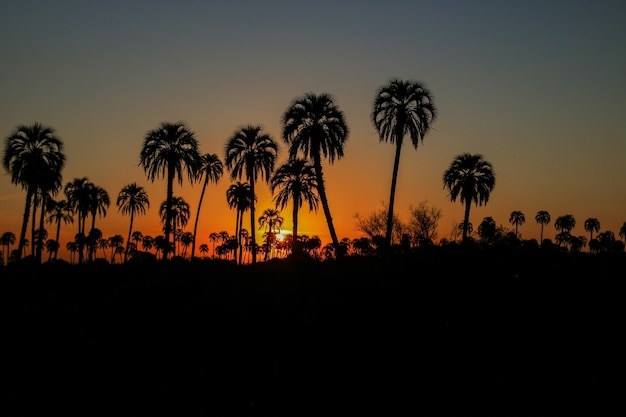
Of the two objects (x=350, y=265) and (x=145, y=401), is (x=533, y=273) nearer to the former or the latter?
(x=350, y=265)

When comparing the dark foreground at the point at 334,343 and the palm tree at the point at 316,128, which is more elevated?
the palm tree at the point at 316,128

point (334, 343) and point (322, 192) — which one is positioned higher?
point (322, 192)

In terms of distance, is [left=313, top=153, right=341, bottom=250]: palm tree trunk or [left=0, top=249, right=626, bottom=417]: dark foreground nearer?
[left=0, top=249, right=626, bottom=417]: dark foreground

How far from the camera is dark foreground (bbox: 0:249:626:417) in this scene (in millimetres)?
19094

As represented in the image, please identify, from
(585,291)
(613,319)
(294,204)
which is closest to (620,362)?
(613,319)

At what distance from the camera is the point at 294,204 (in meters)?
58.2

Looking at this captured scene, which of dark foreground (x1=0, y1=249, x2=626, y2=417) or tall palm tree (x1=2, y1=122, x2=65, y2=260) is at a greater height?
tall palm tree (x1=2, y1=122, x2=65, y2=260)

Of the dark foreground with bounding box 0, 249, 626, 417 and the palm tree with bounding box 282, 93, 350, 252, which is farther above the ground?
the palm tree with bounding box 282, 93, 350, 252

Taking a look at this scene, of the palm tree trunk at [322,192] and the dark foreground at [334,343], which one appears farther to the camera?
the palm tree trunk at [322,192]

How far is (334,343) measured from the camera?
73.0ft

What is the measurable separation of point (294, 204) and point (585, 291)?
36600 millimetres

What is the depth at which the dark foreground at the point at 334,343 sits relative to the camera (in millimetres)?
19094

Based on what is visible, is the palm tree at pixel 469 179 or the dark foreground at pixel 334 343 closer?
the dark foreground at pixel 334 343

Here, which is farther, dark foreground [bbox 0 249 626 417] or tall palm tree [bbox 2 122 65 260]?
tall palm tree [bbox 2 122 65 260]
